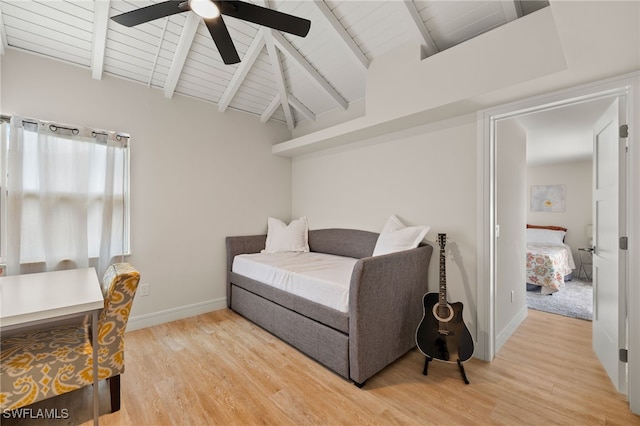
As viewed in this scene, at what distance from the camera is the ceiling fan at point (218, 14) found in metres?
1.49

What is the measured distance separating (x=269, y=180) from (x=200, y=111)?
1.21m

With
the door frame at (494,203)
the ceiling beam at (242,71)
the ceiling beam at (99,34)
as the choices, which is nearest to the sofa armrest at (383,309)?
the door frame at (494,203)

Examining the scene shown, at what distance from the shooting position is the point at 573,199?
509 cm

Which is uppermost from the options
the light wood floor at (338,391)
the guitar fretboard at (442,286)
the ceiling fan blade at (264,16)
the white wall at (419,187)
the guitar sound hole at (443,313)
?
the ceiling fan blade at (264,16)

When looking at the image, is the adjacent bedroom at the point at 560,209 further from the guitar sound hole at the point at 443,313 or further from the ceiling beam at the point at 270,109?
the ceiling beam at the point at 270,109

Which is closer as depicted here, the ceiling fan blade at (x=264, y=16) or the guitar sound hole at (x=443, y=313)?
the ceiling fan blade at (x=264, y=16)

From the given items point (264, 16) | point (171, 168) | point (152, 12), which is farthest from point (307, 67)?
point (171, 168)

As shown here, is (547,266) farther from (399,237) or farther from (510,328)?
(399,237)

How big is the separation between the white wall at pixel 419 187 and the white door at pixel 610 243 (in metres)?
0.82

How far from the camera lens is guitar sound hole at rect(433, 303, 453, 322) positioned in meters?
2.08

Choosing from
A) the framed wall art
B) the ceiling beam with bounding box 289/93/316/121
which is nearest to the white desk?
the ceiling beam with bounding box 289/93/316/121

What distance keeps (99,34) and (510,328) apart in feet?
14.7

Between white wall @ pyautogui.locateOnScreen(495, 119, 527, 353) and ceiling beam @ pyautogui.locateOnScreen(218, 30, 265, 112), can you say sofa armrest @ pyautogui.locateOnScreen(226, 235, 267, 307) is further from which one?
white wall @ pyautogui.locateOnScreen(495, 119, 527, 353)

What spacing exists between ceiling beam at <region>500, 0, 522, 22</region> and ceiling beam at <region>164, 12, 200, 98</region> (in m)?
2.27
